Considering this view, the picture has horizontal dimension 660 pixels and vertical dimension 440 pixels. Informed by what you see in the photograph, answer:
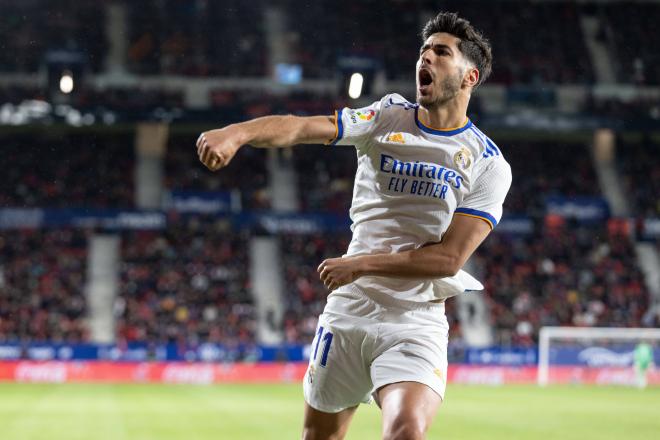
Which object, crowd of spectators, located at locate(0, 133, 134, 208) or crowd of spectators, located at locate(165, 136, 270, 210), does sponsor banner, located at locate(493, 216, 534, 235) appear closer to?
crowd of spectators, located at locate(165, 136, 270, 210)

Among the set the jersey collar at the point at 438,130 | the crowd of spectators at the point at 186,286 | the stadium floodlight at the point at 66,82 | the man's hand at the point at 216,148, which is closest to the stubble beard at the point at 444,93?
the jersey collar at the point at 438,130

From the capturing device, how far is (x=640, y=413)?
18.1 meters

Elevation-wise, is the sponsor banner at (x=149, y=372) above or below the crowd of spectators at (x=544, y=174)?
below

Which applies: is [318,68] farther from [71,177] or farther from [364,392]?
[364,392]

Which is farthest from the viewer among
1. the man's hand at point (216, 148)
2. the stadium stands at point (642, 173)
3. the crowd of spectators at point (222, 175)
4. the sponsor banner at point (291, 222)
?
the stadium stands at point (642, 173)

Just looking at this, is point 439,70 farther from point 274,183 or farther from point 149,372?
point 274,183

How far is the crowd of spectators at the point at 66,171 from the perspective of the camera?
34.5 metres

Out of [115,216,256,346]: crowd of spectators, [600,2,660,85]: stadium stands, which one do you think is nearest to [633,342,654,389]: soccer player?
[115,216,256,346]: crowd of spectators

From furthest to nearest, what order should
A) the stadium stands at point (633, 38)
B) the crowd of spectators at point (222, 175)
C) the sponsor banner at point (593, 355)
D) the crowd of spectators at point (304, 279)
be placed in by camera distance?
the stadium stands at point (633, 38)
the crowd of spectators at point (222, 175)
the crowd of spectators at point (304, 279)
the sponsor banner at point (593, 355)

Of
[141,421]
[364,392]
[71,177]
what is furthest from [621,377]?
[364,392]

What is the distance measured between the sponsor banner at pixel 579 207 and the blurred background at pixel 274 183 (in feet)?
0.27

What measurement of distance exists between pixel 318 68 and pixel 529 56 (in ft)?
27.8

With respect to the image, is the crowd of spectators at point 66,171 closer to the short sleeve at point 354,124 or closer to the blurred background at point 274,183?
the blurred background at point 274,183

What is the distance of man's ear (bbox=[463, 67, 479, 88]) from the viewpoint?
5.00 m
